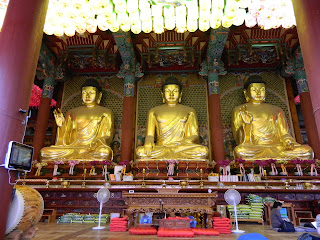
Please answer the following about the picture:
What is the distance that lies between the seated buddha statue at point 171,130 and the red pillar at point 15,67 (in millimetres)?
4186

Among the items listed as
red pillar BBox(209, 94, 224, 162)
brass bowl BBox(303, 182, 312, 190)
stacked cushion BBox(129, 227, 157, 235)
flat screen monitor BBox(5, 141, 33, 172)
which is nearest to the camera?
flat screen monitor BBox(5, 141, 33, 172)

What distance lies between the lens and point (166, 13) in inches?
218

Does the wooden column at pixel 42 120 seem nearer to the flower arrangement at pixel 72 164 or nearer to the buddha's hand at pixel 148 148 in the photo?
the flower arrangement at pixel 72 164

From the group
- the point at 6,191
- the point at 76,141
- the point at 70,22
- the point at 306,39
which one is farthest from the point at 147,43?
the point at 6,191

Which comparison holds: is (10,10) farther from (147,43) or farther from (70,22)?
(147,43)

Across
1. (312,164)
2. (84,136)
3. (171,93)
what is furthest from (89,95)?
(312,164)

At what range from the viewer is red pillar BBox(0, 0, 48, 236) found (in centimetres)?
226

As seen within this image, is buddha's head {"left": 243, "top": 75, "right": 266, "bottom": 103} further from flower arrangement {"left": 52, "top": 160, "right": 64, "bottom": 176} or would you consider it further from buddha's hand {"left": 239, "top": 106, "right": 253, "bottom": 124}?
flower arrangement {"left": 52, "top": 160, "right": 64, "bottom": 176}

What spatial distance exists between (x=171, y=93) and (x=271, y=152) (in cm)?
319

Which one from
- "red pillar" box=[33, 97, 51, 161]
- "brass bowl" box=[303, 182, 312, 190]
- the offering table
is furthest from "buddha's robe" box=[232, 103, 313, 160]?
"red pillar" box=[33, 97, 51, 161]

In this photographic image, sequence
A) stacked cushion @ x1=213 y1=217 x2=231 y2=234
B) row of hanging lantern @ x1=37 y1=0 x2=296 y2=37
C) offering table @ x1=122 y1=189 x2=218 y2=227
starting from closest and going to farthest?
stacked cushion @ x1=213 y1=217 x2=231 y2=234 → offering table @ x1=122 y1=189 x2=218 y2=227 → row of hanging lantern @ x1=37 y1=0 x2=296 y2=37

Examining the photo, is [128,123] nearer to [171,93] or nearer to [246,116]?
[171,93]

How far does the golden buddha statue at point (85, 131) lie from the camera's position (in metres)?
6.64

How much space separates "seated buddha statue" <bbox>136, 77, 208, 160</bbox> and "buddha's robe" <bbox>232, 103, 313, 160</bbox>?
1151 mm
